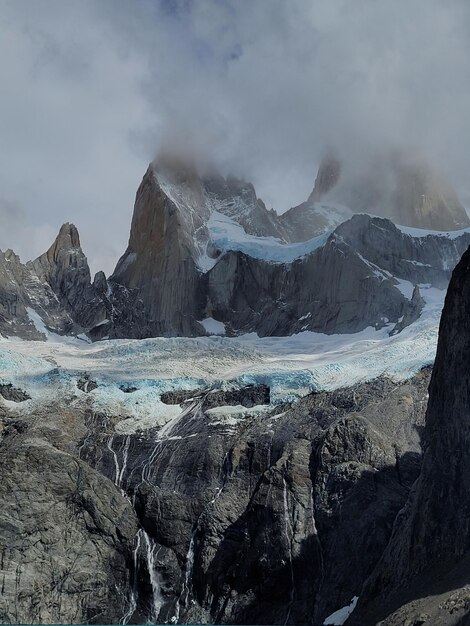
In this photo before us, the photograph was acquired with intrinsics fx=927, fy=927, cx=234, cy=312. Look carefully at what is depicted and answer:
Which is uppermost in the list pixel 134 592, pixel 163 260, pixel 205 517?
pixel 163 260

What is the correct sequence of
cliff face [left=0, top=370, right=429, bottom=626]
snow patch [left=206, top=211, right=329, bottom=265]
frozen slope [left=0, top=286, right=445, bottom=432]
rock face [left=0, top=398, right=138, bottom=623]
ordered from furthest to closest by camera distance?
Answer: snow patch [left=206, top=211, right=329, bottom=265], frozen slope [left=0, top=286, right=445, bottom=432], rock face [left=0, top=398, right=138, bottom=623], cliff face [left=0, top=370, right=429, bottom=626]

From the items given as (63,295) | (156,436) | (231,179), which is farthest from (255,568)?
(231,179)

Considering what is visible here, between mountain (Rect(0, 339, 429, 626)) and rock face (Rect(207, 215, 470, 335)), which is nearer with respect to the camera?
mountain (Rect(0, 339, 429, 626))

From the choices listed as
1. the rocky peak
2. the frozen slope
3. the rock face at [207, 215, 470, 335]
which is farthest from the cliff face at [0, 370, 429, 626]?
the rocky peak

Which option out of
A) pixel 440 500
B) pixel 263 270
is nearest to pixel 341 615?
pixel 440 500

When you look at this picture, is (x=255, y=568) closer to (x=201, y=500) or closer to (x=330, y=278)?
(x=201, y=500)

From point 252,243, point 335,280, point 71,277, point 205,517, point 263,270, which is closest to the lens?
point 205,517

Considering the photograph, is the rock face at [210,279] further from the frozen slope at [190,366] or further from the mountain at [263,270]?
the frozen slope at [190,366]

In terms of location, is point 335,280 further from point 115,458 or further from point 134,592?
point 134,592

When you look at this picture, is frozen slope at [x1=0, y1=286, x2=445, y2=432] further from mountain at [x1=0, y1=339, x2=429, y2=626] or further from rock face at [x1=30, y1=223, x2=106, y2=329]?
rock face at [x1=30, y1=223, x2=106, y2=329]
